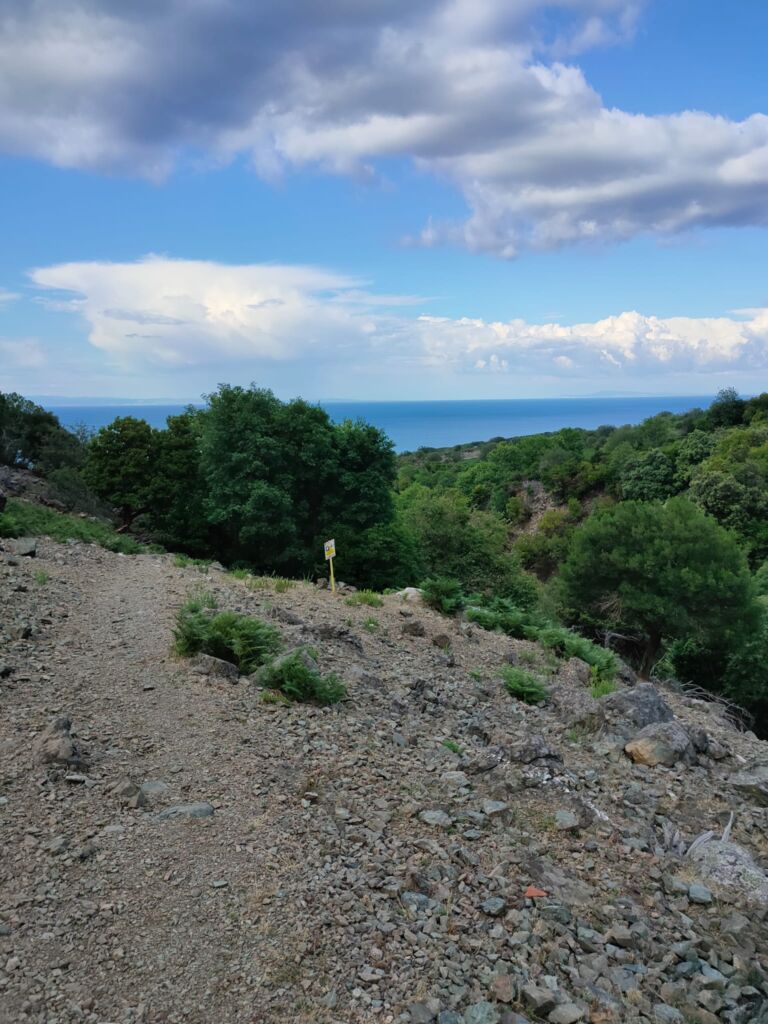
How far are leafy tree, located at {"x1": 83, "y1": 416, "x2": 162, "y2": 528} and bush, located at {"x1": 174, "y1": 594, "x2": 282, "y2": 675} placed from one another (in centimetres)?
1911

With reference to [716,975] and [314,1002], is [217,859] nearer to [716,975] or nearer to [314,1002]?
[314,1002]

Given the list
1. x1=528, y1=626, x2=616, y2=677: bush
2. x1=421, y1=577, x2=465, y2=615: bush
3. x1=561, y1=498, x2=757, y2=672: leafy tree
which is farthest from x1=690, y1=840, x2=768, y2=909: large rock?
x1=561, y1=498, x2=757, y2=672: leafy tree

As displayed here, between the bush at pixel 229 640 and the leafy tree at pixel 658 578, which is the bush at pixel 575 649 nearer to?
the leafy tree at pixel 658 578

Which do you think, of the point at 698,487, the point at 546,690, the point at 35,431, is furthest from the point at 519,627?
the point at 698,487

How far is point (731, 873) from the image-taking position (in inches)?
223

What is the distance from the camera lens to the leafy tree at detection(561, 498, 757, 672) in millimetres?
20328

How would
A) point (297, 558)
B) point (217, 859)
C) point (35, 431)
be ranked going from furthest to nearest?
point (35, 431)
point (297, 558)
point (217, 859)

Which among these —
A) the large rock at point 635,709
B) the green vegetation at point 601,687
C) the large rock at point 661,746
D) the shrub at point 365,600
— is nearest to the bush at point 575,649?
the green vegetation at point 601,687

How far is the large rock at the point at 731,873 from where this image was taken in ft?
17.9

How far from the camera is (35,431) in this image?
1239 inches

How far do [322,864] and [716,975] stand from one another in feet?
8.51

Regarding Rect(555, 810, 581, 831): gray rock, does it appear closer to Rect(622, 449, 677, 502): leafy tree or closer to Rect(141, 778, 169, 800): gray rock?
Rect(141, 778, 169, 800): gray rock

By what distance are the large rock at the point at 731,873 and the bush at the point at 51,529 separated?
52.0 ft

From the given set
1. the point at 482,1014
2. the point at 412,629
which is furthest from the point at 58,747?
A: the point at 412,629
